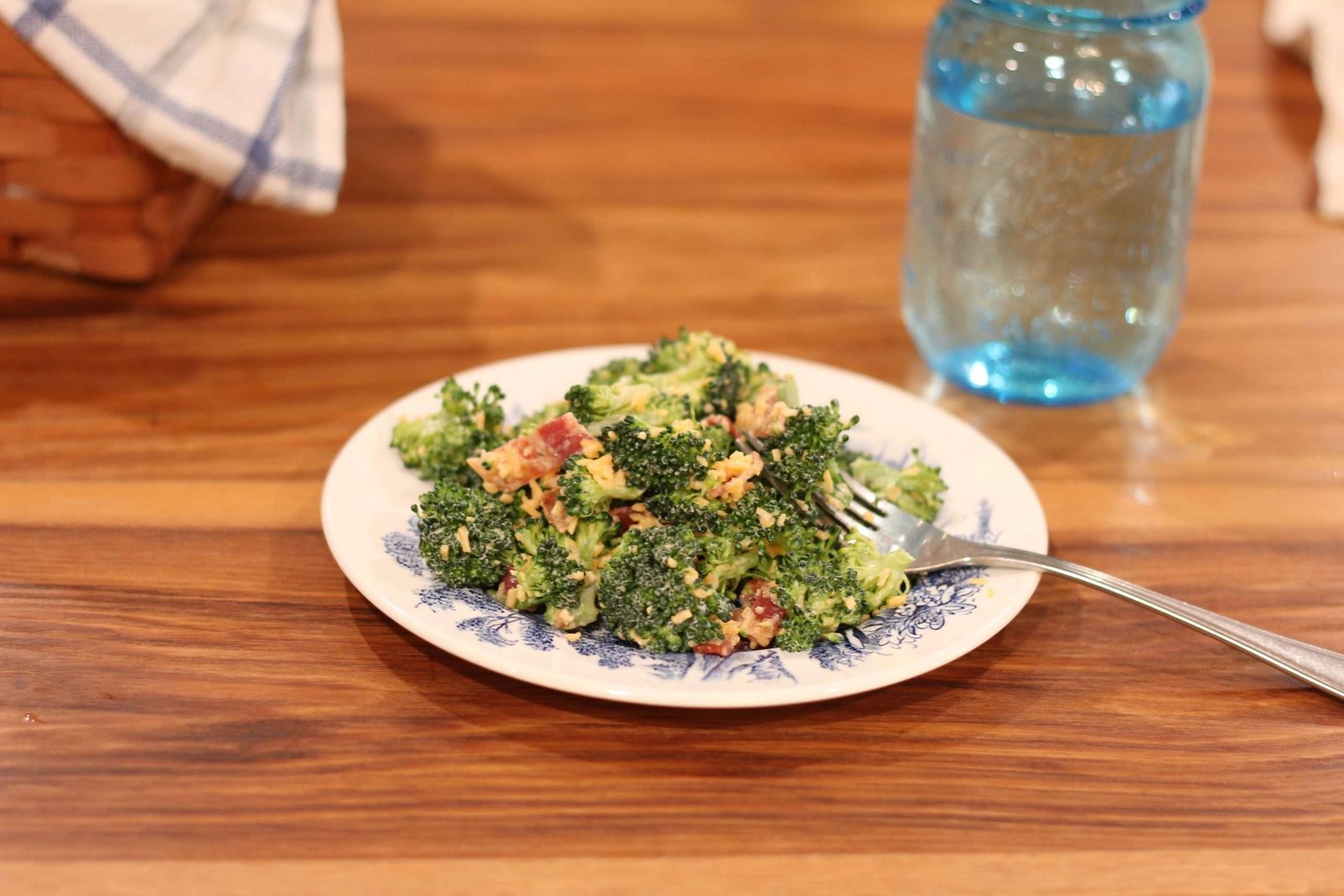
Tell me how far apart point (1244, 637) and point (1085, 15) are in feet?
2.17

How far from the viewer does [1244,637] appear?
3.50 feet

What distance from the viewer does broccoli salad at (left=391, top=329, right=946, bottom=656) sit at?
40.8 inches

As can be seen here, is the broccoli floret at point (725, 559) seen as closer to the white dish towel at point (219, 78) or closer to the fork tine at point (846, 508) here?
the fork tine at point (846, 508)

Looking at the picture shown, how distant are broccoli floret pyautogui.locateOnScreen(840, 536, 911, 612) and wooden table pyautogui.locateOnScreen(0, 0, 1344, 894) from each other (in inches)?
3.0

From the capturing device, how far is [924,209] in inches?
60.8

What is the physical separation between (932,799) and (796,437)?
320mm

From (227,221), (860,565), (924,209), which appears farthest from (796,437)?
(227,221)

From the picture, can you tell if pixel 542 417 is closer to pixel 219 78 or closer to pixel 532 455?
pixel 532 455

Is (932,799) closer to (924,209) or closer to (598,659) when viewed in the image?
(598,659)

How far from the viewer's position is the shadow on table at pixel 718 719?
3.24ft

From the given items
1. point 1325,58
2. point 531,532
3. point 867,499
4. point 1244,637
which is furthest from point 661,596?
point 1325,58

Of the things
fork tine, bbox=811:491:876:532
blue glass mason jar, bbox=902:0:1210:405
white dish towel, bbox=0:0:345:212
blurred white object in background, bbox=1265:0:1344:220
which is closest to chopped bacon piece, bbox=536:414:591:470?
fork tine, bbox=811:491:876:532

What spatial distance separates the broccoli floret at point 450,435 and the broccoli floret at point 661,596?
236 millimetres

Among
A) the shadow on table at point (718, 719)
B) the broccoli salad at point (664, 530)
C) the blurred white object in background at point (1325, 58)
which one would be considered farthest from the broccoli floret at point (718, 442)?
the blurred white object in background at point (1325, 58)
